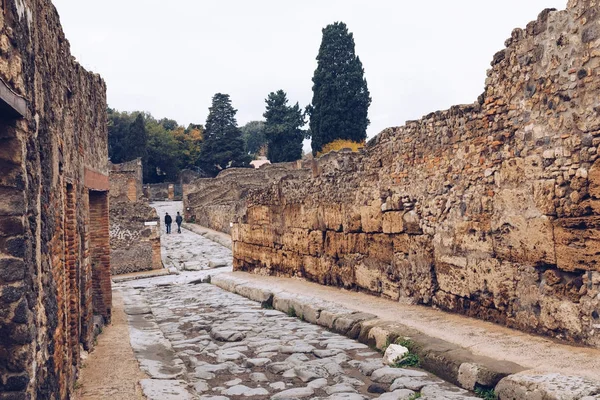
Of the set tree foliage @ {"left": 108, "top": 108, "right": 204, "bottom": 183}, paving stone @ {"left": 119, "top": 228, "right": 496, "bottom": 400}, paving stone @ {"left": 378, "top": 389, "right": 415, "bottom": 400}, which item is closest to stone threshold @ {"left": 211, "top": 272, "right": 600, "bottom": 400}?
paving stone @ {"left": 119, "top": 228, "right": 496, "bottom": 400}

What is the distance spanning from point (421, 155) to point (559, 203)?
110 inches

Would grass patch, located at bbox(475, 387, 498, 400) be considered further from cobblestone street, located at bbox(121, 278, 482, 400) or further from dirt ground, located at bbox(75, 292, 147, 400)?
dirt ground, located at bbox(75, 292, 147, 400)

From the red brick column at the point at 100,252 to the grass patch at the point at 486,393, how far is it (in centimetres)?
557

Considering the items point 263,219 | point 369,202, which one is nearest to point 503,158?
point 369,202

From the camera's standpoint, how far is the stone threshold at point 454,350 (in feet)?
13.8

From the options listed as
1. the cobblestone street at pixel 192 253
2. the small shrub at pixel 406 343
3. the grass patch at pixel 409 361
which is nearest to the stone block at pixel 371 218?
the small shrub at pixel 406 343

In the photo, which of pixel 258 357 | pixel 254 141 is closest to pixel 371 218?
pixel 258 357

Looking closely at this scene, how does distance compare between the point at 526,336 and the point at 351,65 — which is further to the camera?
the point at 351,65

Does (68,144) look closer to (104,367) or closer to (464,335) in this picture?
(104,367)

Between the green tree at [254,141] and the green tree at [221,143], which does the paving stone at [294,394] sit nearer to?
the green tree at [221,143]

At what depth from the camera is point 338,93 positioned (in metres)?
39.1

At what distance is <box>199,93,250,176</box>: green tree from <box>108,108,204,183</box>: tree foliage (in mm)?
3012

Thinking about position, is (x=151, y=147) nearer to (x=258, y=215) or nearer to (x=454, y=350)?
(x=258, y=215)

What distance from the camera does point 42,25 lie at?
4.37 metres
